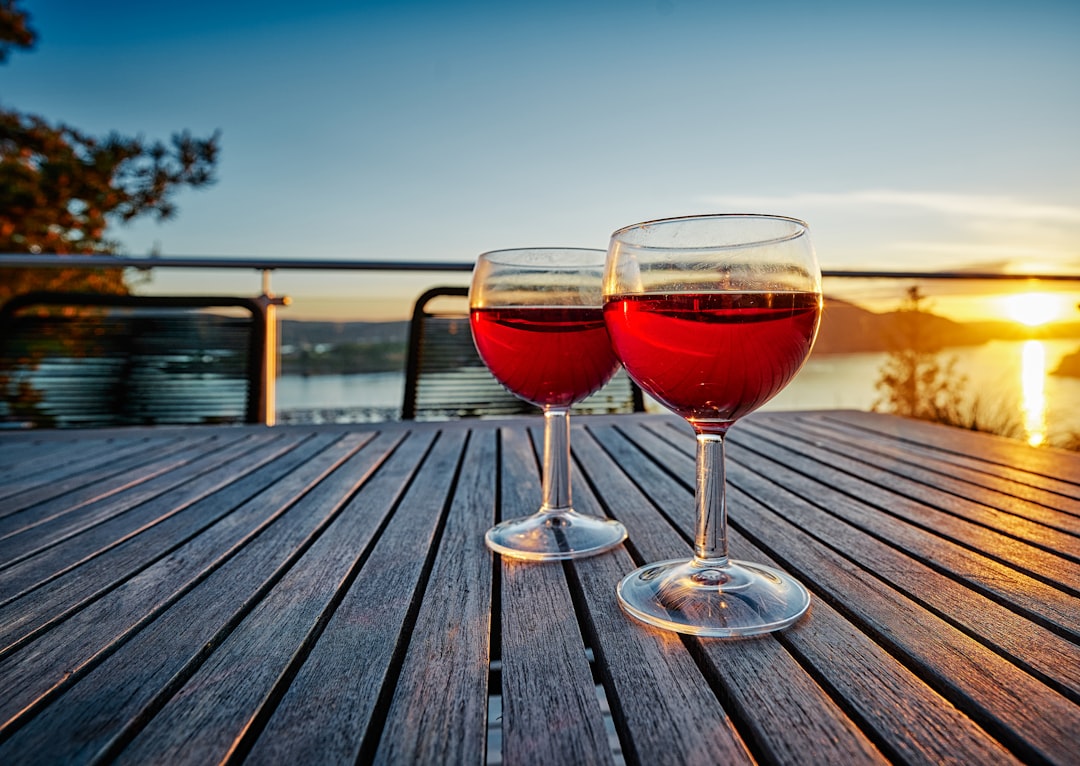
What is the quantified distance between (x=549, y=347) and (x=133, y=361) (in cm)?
218

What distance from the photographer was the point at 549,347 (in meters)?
0.90

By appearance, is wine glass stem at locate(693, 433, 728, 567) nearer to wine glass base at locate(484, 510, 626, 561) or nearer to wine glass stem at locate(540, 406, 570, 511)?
wine glass base at locate(484, 510, 626, 561)

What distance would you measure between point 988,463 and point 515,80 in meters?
10.4

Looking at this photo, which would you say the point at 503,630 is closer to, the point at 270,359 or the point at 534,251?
the point at 534,251

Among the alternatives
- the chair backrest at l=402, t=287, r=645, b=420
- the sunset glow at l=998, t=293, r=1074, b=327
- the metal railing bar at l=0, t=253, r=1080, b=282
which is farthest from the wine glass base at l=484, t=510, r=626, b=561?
the sunset glow at l=998, t=293, r=1074, b=327

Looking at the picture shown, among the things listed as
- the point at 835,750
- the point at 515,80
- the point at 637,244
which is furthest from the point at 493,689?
the point at 515,80

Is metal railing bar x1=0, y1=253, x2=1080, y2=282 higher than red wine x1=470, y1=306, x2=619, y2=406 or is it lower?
higher

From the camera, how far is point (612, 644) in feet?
1.79

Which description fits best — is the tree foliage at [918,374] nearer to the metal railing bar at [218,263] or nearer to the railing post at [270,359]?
the metal railing bar at [218,263]

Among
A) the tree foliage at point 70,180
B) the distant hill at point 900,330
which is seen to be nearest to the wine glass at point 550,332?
the distant hill at point 900,330

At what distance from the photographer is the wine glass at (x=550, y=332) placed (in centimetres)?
89

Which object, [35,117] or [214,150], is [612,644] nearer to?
[214,150]

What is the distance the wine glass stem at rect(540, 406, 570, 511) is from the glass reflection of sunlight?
3741 millimetres

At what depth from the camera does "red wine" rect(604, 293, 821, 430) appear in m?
0.64
